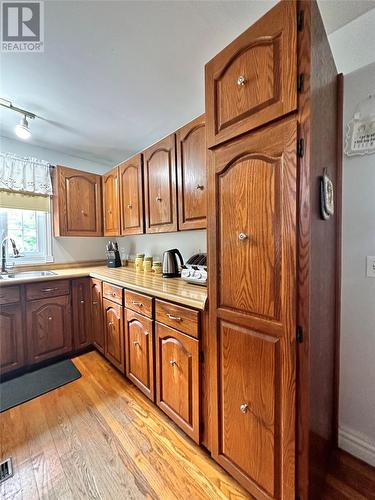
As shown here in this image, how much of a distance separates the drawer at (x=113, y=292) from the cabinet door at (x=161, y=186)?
595 millimetres

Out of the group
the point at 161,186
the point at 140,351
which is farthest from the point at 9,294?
the point at 161,186

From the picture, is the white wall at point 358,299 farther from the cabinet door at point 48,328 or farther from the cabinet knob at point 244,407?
the cabinet door at point 48,328

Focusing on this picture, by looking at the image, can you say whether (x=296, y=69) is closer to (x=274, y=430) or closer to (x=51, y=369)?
(x=274, y=430)

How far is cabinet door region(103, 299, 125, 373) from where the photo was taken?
189 cm

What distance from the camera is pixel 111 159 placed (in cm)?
299

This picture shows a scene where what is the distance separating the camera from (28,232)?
2.54 meters

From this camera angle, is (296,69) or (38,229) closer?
(296,69)

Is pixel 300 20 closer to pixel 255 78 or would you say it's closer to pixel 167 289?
pixel 255 78

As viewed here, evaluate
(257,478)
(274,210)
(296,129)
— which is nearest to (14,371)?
(257,478)

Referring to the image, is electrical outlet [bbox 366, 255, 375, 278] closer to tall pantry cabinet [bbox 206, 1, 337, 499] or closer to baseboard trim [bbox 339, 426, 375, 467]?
tall pantry cabinet [bbox 206, 1, 337, 499]

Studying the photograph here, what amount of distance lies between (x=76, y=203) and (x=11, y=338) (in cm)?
150

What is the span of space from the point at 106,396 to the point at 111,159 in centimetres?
273

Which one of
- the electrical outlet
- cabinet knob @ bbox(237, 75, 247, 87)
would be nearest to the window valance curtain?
cabinet knob @ bbox(237, 75, 247, 87)

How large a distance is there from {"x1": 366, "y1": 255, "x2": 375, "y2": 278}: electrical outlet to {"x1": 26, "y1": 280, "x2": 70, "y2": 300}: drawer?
2494 millimetres
